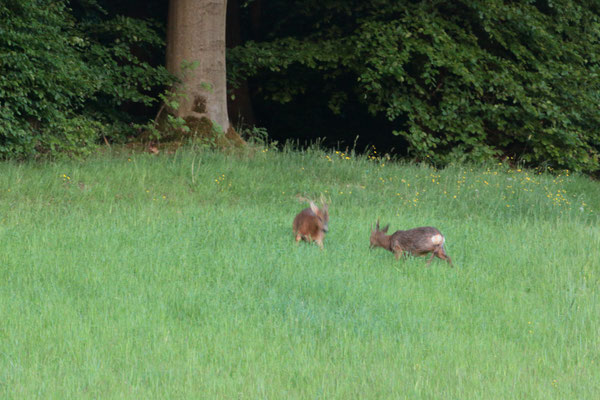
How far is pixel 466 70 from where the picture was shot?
17.2 metres

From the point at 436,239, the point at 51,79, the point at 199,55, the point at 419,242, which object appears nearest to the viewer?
the point at 436,239

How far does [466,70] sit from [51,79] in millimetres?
9373

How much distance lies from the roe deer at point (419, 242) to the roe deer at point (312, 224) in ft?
2.48

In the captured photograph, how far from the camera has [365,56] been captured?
56.8ft

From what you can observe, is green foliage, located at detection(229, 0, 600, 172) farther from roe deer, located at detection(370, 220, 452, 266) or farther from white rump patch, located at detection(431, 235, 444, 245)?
white rump patch, located at detection(431, 235, 444, 245)

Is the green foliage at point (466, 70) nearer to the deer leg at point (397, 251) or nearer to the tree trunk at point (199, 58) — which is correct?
the tree trunk at point (199, 58)

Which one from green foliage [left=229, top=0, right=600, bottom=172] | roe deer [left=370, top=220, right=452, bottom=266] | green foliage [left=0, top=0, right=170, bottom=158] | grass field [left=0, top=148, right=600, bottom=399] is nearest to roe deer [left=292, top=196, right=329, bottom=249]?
grass field [left=0, top=148, right=600, bottom=399]

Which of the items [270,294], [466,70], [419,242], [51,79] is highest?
[466,70]

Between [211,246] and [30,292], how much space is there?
2.49 m

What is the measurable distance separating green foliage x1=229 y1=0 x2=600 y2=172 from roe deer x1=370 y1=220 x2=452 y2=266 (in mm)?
8741

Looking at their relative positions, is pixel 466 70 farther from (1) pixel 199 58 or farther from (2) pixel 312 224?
(2) pixel 312 224

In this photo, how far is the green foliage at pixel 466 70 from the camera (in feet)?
56.5

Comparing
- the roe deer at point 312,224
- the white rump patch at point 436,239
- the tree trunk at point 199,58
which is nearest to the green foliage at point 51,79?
the tree trunk at point 199,58

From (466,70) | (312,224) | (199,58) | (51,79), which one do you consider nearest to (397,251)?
(312,224)
